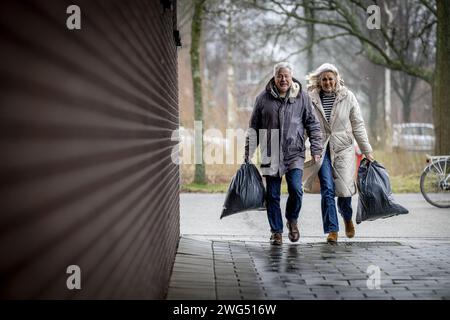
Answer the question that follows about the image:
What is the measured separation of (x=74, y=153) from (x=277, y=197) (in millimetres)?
5967

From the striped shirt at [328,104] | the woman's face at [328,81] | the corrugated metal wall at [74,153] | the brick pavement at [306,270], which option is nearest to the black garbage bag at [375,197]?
the brick pavement at [306,270]

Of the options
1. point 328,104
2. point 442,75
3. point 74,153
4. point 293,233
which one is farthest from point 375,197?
point 442,75

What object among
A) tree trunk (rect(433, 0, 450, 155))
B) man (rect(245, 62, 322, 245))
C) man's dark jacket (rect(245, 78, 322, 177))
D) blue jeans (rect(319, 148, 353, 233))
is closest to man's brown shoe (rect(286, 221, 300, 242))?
man (rect(245, 62, 322, 245))

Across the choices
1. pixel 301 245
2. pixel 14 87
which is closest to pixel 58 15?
pixel 14 87

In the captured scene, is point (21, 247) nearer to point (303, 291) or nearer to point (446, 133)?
point (303, 291)

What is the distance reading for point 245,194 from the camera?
798 centimetres

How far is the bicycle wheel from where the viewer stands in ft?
39.4

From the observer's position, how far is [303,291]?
541 centimetres

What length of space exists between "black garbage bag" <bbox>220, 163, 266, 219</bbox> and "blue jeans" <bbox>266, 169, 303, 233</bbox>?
0.29ft

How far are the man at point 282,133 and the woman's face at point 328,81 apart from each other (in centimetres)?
35

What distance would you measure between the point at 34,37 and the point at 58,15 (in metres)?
0.29

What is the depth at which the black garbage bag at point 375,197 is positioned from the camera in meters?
8.26

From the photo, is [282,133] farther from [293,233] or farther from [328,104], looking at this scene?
[293,233]

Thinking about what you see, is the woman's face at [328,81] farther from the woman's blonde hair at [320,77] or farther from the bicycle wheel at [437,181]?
the bicycle wheel at [437,181]
